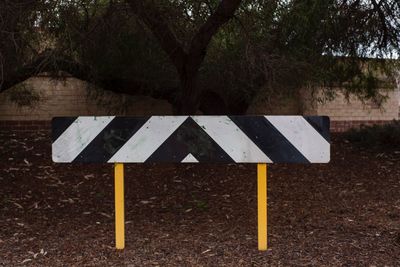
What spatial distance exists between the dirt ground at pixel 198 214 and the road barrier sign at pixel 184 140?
1.62 ft

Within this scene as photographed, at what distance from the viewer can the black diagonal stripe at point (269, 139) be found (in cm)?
485

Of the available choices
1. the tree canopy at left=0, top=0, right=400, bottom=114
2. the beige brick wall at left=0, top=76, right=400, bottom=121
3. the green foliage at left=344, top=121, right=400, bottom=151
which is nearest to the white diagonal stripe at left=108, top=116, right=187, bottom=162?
the tree canopy at left=0, top=0, right=400, bottom=114

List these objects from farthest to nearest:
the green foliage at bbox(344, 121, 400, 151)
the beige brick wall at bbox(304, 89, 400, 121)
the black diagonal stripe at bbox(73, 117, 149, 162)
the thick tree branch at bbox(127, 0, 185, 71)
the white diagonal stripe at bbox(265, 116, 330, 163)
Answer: the beige brick wall at bbox(304, 89, 400, 121) → the green foliage at bbox(344, 121, 400, 151) → the thick tree branch at bbox(127, 0, 185, 71) → the black diagonal stripe at bbox(73, 117, 149, 162) → the white diagonal stripe at bbox(265, 116, 330, 163)

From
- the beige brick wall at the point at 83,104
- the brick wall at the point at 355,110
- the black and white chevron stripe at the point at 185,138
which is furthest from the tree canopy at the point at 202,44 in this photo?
the brick wall at the point at 355,110

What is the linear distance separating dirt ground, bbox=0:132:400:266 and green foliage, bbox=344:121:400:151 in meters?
0.81

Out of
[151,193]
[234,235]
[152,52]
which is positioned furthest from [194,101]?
[234,235]

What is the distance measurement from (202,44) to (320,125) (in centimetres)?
243

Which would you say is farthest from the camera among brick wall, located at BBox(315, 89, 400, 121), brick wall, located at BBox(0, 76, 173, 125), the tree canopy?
brick wall, located at BBox(315, 89, 400, 121)

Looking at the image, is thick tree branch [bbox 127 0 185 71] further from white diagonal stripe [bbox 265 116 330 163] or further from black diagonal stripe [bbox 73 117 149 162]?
white diagonal stripe [bbox 265 116 330 163]

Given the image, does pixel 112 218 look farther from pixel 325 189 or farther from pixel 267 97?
pixel 267 97

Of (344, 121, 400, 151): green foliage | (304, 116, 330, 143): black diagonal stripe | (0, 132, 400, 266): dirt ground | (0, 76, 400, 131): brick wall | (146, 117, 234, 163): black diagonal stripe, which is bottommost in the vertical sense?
(0, 132, 400, 266): dirt ground

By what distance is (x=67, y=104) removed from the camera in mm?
12555

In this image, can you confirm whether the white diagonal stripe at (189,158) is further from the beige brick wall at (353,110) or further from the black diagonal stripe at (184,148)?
the beige brick wall at (353,110)

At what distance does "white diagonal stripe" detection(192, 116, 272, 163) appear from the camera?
4.87m
